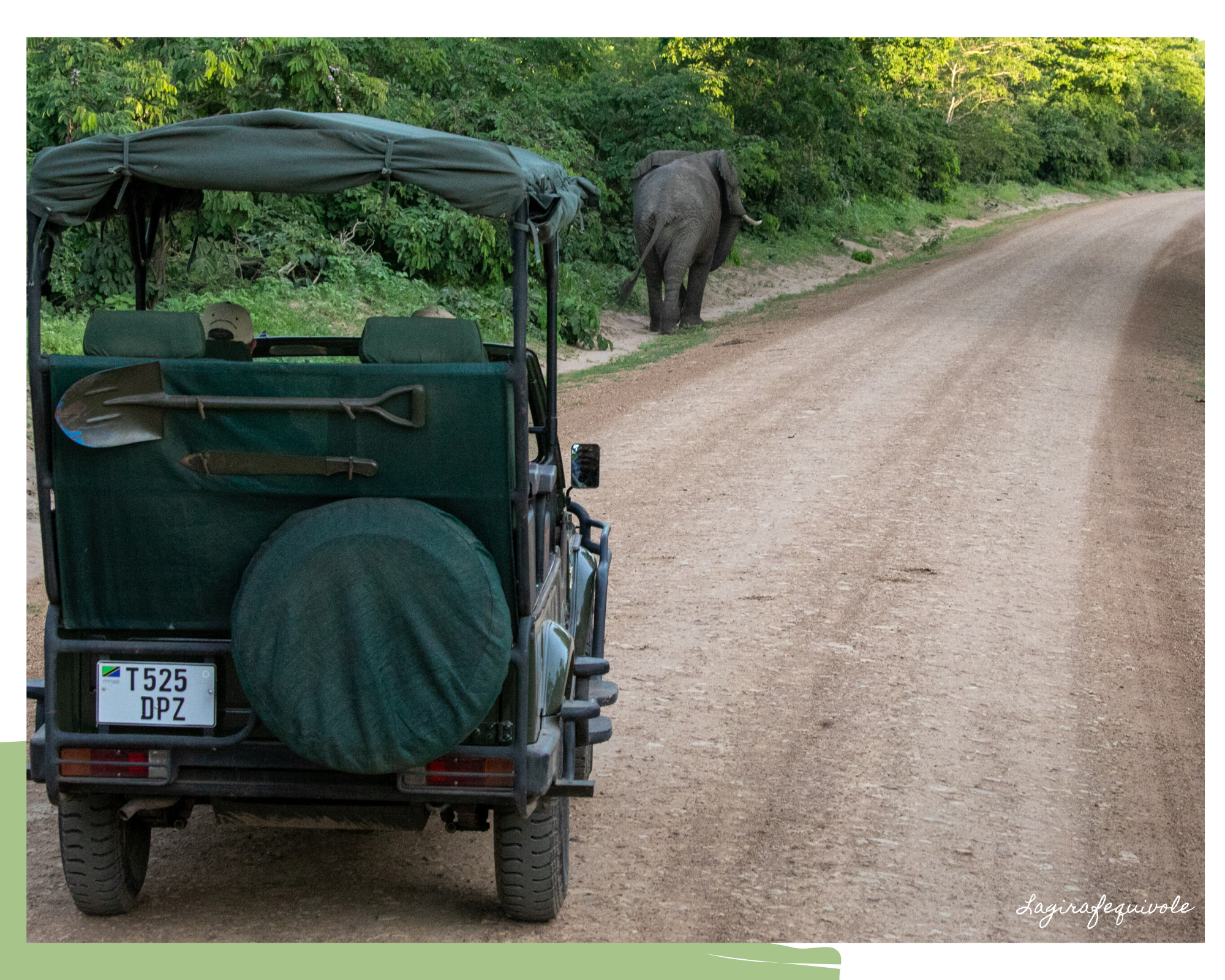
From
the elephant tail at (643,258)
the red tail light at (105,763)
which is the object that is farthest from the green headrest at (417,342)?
the elephant tail at (643,258)

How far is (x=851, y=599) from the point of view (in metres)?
7.15

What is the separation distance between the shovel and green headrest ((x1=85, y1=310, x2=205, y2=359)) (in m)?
0.26

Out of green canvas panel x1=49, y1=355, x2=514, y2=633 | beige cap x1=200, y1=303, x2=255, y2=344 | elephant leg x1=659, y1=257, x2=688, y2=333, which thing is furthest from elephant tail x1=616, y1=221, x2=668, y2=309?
green canvas panel x1=49, y1=355, x2=514, y2=633

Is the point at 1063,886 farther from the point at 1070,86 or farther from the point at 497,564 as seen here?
the point at 1070,86

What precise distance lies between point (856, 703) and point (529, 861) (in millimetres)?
2435

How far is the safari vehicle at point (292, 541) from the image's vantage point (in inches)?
130

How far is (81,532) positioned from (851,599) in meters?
4.65

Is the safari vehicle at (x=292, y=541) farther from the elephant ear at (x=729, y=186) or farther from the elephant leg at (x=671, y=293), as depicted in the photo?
the elephant ear at (x=729, y=186)

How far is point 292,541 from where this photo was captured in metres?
3.34

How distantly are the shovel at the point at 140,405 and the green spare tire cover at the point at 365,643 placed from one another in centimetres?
32

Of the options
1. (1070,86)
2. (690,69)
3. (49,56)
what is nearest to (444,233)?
(49,56)

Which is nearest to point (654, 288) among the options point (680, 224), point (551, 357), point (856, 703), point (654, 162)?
point (680, 224)

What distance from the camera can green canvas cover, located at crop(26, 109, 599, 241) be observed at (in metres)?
3.37

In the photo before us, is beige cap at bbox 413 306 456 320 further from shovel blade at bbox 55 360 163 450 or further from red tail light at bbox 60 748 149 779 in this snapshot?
red tail light at bbox 60 748 149 779
